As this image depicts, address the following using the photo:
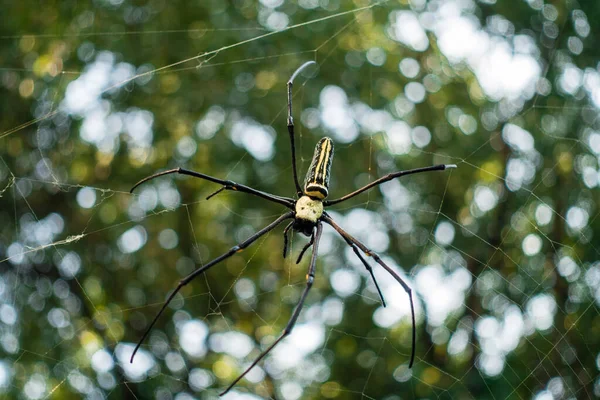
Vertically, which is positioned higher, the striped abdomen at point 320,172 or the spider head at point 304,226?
the striped abdomen at point 320,172

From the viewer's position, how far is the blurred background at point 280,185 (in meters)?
6.17

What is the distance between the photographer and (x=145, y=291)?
736 cm

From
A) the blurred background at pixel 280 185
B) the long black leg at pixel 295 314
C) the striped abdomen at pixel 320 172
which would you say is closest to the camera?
the long black leg at pixel 295 314

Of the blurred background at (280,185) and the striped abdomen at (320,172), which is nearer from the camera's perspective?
the striped abdomen at (320,172)

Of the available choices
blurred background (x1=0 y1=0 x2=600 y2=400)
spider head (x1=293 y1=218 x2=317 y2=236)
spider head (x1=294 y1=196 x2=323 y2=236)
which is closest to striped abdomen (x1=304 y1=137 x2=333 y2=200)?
spider head (x1=294 y1=196 x2=323 y2=236)

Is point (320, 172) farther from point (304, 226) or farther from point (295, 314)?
point (295, 314)

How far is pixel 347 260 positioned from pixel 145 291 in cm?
254

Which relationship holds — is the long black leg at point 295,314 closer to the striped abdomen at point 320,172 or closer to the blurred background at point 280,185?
the striped abdomen at point 320,172

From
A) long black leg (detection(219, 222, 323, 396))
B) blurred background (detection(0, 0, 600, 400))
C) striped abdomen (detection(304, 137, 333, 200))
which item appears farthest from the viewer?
blurred background (detection(0, 0, 600, 400))

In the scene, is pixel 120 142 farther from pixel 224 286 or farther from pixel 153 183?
pixel 224 286

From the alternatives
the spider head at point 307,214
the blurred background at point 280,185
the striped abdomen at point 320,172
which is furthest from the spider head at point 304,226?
the blurred background at point 280,185

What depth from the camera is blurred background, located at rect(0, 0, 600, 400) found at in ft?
20.2

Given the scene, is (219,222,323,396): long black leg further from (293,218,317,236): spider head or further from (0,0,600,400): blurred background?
(0,0,600,400): blurred background

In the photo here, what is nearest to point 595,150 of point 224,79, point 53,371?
point 224,79
